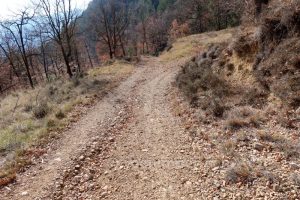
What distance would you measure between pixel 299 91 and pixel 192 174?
3.78 m

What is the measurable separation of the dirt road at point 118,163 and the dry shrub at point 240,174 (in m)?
0.70

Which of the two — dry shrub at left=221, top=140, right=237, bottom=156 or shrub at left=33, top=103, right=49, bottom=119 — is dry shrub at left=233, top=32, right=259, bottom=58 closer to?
dry shrub at left=221, top=140, right=237, bottom=156

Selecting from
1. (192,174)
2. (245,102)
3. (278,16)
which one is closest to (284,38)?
(278,16)

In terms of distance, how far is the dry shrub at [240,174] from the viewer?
4.98 metres

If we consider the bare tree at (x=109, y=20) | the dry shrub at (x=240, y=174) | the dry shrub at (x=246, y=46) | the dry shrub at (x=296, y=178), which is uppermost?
the bare tree at (x=109, y=20)

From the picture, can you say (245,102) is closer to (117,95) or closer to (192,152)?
(192,152)

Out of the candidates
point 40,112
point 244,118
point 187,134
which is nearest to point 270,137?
point 244,118

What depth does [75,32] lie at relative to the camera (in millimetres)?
26047

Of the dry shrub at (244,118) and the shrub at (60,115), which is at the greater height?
the dry shrub at (244,118)

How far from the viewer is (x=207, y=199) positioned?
4.74 metres

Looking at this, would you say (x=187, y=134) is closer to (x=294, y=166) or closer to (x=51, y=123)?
(x=294, y=166)

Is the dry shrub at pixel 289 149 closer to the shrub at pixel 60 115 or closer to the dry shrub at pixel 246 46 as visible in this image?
the dry shrub at pixel 246 46

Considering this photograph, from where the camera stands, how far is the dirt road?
215 inches

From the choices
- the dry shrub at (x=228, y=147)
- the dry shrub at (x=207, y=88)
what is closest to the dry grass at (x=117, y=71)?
the dry shrub at (x=207, y=88)
